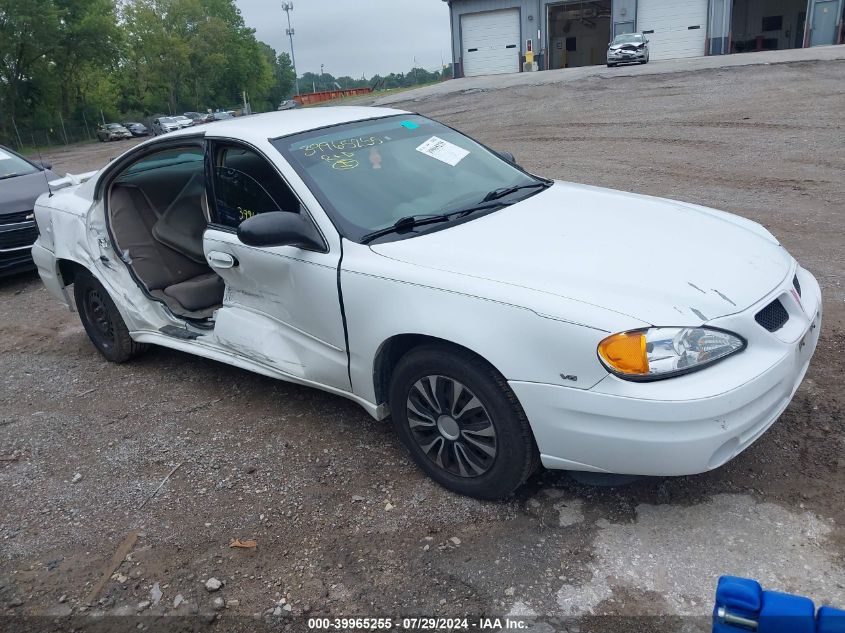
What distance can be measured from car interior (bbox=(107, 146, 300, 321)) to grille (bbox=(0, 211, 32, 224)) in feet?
11.4

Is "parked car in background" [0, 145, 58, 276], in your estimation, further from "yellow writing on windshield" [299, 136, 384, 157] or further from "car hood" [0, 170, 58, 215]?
"yellow writing on windshield" [299, 136, 384, 157]

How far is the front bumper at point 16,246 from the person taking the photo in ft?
24.7

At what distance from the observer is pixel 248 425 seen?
3.99 meters

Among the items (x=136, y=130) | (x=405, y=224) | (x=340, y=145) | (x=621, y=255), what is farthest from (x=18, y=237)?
(x=136, y=130)

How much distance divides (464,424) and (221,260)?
1.80m

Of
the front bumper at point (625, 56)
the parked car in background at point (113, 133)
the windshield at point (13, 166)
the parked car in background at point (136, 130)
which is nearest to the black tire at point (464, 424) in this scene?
the windshield at point (13, 166)

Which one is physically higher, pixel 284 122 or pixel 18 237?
pixel 284 122

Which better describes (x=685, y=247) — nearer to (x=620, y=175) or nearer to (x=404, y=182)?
(x=404, y=182)

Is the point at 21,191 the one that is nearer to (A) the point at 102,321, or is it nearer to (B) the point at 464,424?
(A) the point at 102,321

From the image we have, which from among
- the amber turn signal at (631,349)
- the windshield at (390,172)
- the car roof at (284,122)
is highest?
the car roof at (284,122)

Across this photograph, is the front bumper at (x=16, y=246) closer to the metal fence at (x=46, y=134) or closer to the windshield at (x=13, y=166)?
the windshield at (x=13, y=166)

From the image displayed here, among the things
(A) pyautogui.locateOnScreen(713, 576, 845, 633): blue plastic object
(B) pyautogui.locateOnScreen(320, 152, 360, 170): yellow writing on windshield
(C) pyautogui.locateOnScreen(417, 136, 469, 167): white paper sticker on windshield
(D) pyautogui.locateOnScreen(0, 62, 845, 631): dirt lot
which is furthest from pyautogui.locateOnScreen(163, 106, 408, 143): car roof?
(A) pyautogui.locateOnScreen(713, 576, 845, 633): blue plastic object

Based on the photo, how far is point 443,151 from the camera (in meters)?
3.99

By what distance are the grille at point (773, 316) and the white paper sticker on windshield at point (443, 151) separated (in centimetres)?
185
